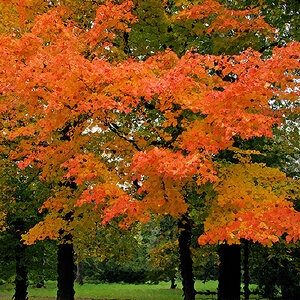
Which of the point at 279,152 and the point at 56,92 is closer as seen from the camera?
the point at 56,92

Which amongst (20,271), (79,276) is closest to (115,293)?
(79,276)

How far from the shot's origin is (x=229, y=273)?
11070 millimetres

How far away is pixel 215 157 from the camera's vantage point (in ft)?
34.0

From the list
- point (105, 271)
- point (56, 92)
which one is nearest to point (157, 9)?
point (56, 92)

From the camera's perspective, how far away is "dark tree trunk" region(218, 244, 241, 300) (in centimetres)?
1095

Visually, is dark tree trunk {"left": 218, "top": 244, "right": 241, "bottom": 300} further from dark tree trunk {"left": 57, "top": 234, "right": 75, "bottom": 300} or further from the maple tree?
the maple tree

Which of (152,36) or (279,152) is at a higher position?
(152,36)

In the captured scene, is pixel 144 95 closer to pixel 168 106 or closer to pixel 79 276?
pixel 168 106

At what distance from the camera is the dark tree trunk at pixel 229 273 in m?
11.0

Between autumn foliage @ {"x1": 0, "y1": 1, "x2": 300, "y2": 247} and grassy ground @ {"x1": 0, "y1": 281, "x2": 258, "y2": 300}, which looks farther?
grassy ground @ {"x1": 0, "y1": 281, "x2": 258, "y2": 300}

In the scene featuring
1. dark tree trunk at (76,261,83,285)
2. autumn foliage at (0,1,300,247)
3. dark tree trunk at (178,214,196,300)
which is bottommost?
dark tree trunk at (76,261,83,285)

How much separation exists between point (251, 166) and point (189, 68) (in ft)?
10.4

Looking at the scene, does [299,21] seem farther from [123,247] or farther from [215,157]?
[123,247]

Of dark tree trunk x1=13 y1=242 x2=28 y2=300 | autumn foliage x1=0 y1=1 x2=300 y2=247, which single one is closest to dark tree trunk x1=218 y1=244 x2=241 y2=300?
autumn foliage x1=0 y1=1 x2=300 y2=247
